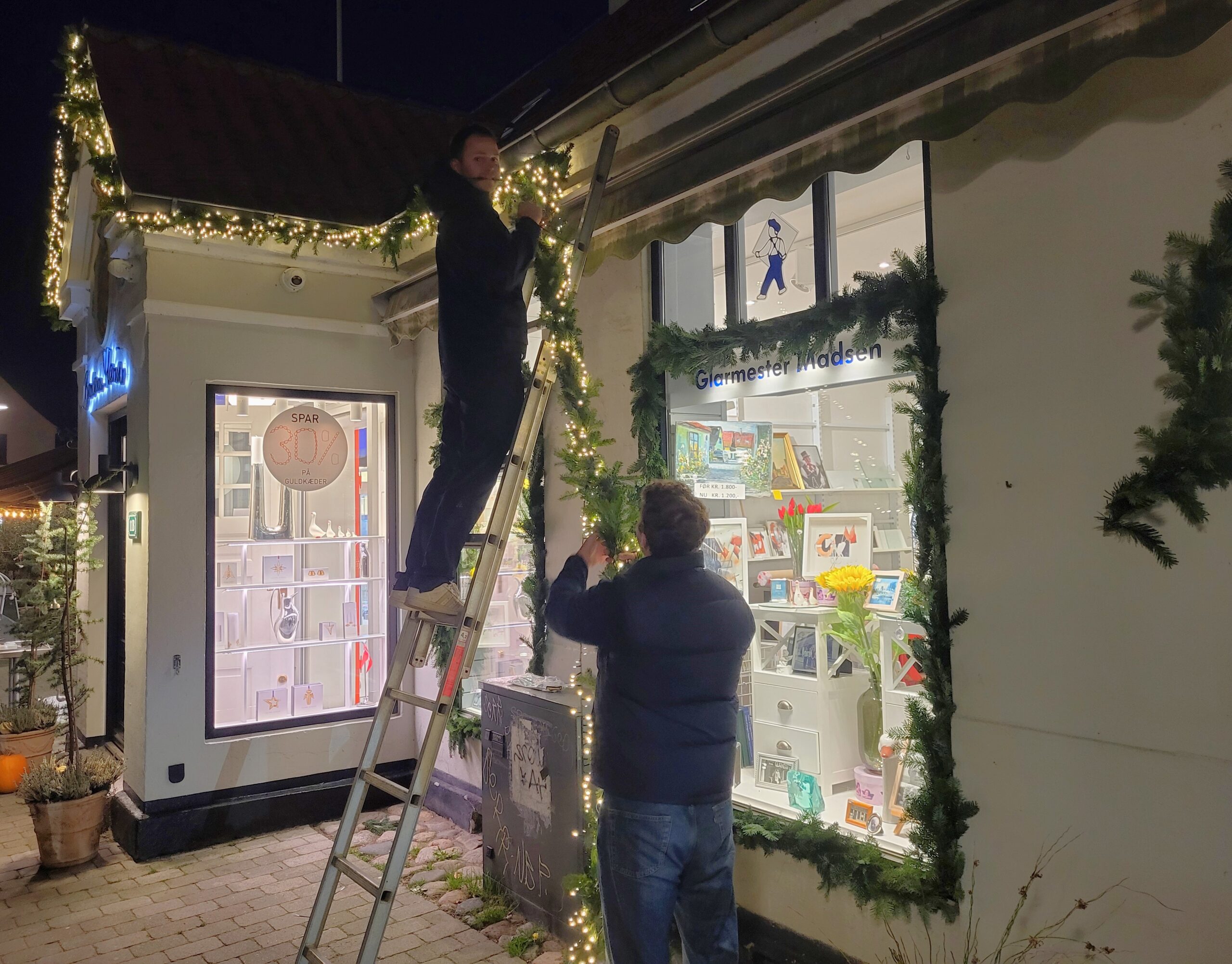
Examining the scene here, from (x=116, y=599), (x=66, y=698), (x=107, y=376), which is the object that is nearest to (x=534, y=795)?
(x=66, y=698)

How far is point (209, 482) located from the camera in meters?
6.59

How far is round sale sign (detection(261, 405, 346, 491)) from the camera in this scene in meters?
6.67

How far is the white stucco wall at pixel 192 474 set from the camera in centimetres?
634

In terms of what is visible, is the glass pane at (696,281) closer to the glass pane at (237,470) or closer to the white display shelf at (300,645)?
the glass pane at (237,470)

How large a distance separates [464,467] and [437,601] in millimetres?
531

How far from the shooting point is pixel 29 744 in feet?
27.1

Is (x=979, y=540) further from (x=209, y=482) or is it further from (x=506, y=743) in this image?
(x=209, y=482)

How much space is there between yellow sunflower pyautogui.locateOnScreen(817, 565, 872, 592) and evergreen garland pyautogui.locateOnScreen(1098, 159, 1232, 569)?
1692 millimetres

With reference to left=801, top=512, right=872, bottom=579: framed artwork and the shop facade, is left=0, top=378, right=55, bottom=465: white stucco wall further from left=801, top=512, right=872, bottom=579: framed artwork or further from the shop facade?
left=801, top=512, right=872, bottom=579: framed artwork

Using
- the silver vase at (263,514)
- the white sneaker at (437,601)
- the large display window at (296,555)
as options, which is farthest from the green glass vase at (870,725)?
the silver vase at (263,514)

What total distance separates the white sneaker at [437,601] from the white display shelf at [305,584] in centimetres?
379

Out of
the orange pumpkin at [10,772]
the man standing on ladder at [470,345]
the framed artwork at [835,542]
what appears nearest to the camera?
the man standing on ladder at [470,345]

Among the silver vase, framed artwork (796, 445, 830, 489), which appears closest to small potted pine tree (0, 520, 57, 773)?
the silver vase

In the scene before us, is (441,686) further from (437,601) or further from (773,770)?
(773,770)
